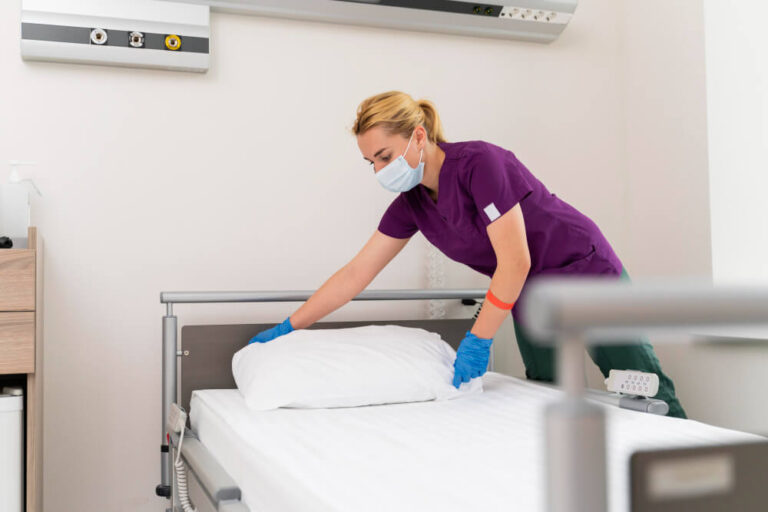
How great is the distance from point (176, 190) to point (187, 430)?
899 mm

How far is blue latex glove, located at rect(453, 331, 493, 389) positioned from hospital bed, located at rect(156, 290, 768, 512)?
0.27ft

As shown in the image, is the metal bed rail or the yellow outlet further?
the yellow outlet

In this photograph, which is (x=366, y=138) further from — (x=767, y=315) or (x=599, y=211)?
(x=767, y=315)

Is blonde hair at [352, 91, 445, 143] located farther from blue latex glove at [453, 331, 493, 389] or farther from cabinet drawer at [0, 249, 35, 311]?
cabinet drawer at [0, 249, 35, 311]

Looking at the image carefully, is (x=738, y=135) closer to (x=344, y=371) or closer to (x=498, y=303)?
(x=498, y=303)

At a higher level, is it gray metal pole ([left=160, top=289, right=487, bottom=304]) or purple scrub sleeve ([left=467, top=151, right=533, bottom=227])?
purple scrub sleeve ([left=467, top=151, right=533, bottom=227])

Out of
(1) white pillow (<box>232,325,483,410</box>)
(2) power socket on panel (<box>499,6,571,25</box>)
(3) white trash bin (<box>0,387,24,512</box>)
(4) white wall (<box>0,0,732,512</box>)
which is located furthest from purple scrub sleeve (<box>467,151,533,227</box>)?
(3) white trash bin (<box>0,387,24,512</box>)

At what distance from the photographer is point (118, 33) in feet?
8.28

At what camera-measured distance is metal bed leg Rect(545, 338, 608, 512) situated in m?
0.43

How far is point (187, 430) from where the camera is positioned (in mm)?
2148

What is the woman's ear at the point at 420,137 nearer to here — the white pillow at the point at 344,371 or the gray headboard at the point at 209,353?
the white pillow at the point at 344,371

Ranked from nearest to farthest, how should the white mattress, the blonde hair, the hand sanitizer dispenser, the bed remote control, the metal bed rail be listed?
the metal bed rail, the white mattress, the bed remote control, the blonde hair, the hand sanitizer dispenser

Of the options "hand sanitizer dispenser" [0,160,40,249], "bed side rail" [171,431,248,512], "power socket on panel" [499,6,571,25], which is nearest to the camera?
"bed side rail" [171,431,248,512]

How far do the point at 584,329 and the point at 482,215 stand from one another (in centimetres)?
162
